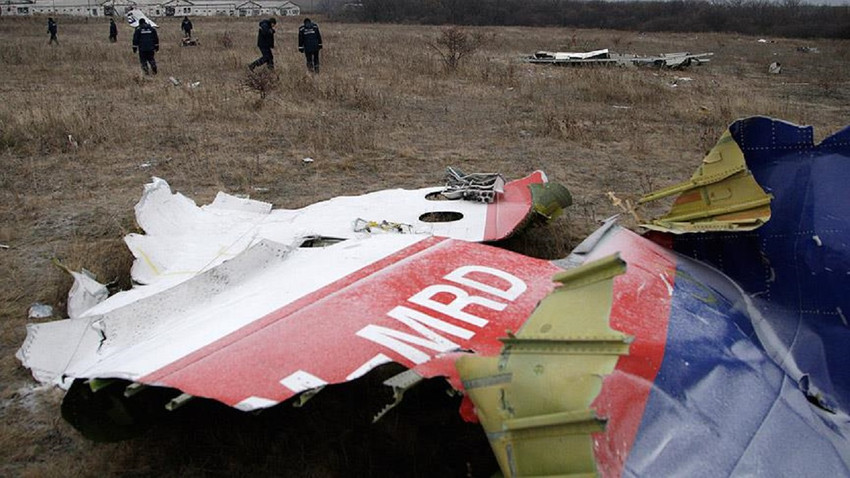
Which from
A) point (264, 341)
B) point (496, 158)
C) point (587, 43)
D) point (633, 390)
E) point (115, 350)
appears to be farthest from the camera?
point (587, 43)

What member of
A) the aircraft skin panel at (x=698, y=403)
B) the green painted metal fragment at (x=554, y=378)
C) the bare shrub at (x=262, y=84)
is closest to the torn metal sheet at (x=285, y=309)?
the green painted metal fragment at (x=554, y=378)

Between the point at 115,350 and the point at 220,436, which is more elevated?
the point at 115,350

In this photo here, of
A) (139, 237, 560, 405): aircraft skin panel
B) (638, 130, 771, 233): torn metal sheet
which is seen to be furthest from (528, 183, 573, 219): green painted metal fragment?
(139, 237, 560, 405): aircraft skin panel

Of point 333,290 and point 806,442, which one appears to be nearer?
point 806,442

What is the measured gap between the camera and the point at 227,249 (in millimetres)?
4148

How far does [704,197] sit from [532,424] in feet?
8.24

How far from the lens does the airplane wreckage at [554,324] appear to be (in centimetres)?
186

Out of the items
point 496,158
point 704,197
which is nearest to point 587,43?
point 496,158

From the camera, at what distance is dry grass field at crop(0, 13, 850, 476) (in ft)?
9.41

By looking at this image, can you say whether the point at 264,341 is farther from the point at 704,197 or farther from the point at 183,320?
the point at 704,197

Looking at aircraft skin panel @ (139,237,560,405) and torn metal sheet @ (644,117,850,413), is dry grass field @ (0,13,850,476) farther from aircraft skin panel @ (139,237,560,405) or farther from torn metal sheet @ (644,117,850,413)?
torn metal sheet @ (644,117,850,413)

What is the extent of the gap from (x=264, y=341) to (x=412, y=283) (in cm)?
77

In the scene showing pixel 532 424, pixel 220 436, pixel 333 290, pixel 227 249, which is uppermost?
pixel 532 424

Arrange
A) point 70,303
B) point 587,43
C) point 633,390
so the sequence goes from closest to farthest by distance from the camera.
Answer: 1. point 633,390
2. point 70,303
3. point 587,43
